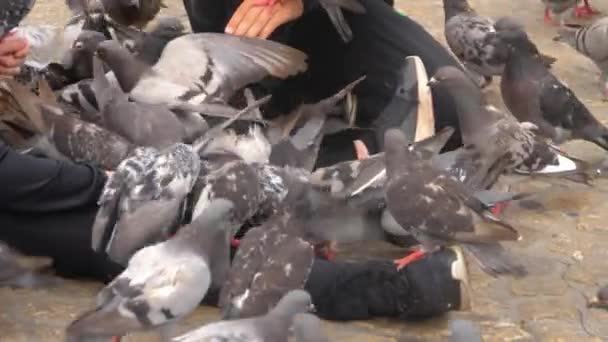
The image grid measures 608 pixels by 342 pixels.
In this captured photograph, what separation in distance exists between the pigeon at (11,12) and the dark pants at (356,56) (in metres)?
1.25

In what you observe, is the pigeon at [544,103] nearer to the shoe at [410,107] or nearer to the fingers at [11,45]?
the shoe at [410,107]

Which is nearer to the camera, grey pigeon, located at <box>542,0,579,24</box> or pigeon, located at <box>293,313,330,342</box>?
pigeon, located at <box>293,313,330,342</box>

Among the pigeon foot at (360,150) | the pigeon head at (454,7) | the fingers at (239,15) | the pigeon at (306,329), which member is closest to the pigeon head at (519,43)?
the pigeon head at (454,7)

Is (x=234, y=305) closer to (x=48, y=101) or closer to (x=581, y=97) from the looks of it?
(x=48, y=101)

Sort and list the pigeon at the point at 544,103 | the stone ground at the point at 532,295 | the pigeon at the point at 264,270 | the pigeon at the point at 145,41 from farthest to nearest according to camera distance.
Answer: the pigeon at the point at 544,103
the pigeon at the point at 145,41
the stone ground at the point at 532,295
the pigeon at the point at 264,270

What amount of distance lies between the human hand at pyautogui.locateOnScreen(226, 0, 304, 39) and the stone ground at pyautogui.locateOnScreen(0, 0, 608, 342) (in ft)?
3.75

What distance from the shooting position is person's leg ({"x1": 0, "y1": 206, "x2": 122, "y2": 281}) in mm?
3559

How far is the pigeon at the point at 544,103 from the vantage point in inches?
186

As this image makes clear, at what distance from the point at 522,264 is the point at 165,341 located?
1380mm

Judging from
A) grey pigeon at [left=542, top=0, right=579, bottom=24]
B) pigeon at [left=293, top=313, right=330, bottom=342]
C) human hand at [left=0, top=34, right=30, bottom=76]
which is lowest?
grey pigeon at [left=542, top=0, right=579, bottom=24]

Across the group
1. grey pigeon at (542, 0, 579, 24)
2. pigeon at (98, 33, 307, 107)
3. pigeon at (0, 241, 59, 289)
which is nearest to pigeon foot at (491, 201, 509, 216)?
pigeon at (98, 33, 307, 107)

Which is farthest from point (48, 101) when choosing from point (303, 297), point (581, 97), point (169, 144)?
point (581, 97)

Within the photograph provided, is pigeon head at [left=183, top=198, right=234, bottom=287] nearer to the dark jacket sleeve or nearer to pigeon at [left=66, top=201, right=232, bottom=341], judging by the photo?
pigeon at [left=66, top=201, right=232, bottom=341]

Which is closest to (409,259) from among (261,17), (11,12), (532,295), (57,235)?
(532,295)
